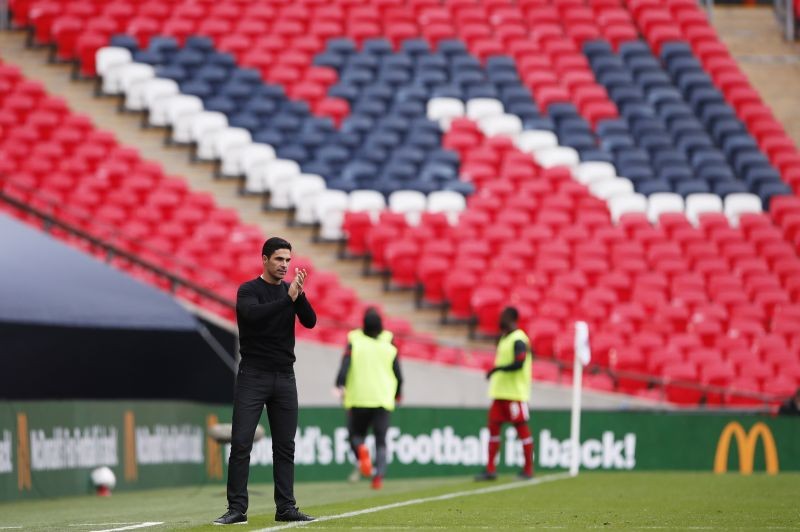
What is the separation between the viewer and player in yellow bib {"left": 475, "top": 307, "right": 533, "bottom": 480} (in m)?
16.3

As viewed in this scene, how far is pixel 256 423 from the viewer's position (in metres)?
9.99

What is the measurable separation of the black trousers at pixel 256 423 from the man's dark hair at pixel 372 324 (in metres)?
5.72

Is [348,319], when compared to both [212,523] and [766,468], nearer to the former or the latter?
[766,468]

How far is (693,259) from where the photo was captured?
26109 mm

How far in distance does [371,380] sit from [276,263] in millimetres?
6319

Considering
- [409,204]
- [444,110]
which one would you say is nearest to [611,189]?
[444,110]

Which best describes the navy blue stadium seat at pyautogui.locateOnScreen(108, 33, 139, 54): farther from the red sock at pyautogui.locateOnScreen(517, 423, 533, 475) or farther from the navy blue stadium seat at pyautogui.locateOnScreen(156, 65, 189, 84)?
the red sock at pyautogui.locateOnScreen(517, 423, 533, 475)

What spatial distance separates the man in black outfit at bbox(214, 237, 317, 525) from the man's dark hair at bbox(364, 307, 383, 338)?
5.73m

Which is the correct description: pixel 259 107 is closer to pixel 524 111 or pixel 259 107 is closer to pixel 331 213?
pixel 331 213

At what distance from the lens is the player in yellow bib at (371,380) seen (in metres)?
16.0

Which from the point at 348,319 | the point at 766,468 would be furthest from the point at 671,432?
the point at 348,319

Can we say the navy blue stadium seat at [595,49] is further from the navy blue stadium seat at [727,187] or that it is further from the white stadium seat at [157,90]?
the white stadium seat at [157,90]

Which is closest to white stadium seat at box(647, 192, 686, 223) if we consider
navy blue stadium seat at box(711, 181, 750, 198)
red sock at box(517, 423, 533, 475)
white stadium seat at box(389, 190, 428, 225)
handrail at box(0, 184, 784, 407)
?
navy blue stadium seat at box(711, 181, 750, 198)

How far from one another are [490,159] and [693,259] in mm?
4113
